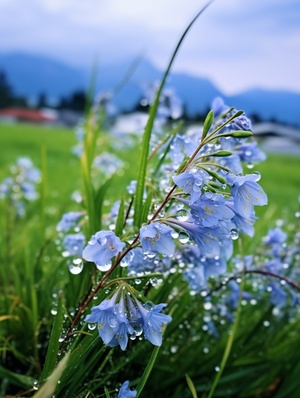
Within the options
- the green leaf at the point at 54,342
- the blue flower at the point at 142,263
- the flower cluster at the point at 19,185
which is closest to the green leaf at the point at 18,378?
the green leaf at the point at 54,342

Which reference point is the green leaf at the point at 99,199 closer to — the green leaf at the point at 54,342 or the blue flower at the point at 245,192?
the green leaf at the point at 54,342

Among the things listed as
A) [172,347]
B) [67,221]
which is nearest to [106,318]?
[67,221]

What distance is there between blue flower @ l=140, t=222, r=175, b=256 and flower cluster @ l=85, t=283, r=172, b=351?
0.10 metres

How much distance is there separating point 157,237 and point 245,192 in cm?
20

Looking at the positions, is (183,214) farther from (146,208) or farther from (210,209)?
(146,208)

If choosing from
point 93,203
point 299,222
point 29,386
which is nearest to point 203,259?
point 93,203

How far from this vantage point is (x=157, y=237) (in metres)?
1.23

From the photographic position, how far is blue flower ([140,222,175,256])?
1188 mm

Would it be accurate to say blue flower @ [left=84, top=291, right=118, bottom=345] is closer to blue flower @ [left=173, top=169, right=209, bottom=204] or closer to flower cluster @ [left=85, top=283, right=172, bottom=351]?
flower cluster @ [left=85, top=283, right=172, bottom=351]

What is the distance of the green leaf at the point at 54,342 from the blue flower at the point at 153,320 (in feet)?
0.62

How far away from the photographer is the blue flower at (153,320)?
1248 millimetres

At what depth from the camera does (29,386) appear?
1735 mm

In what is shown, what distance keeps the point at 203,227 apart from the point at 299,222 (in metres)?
1.18

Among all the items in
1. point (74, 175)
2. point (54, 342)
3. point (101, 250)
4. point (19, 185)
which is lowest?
point (74, 175)
